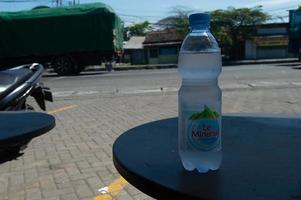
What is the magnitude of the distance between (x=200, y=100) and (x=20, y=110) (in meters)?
4.26

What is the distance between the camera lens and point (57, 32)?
25016 millimetres

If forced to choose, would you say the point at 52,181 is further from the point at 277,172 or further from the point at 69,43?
the point at 69,43

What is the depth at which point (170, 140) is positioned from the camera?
2428 millimetres

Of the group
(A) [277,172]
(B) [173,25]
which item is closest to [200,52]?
(A) [277,172]

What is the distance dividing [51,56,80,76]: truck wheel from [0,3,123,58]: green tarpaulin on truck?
398mm

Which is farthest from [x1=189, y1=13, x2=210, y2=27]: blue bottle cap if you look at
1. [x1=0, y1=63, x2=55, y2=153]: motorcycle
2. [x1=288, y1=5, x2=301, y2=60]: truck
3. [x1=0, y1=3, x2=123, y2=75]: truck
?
[x1=288, y1=5, x2=301, y2=60]: truck

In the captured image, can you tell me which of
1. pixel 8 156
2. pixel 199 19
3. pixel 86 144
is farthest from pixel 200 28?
pixel 86 144

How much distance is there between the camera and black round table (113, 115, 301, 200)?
1.64 m

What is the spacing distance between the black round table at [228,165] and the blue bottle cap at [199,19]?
0.51 metres

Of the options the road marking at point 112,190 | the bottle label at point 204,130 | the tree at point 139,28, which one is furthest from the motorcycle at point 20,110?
the tree at point 139,28

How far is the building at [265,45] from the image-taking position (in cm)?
5634

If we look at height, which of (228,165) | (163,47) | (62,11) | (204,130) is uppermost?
(62,11)

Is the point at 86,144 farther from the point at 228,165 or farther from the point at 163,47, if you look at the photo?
the point at 163,47

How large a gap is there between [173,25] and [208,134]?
70287 mm
